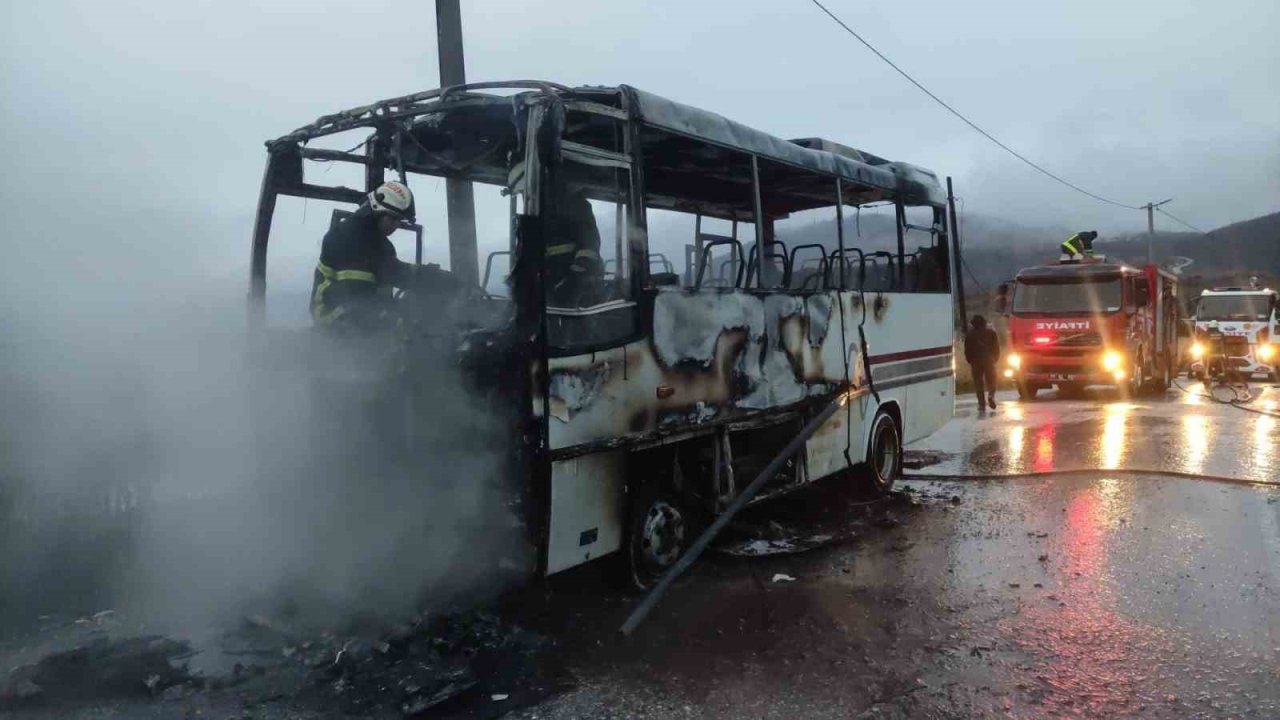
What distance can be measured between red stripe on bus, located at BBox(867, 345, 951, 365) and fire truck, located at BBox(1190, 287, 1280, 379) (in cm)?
1505

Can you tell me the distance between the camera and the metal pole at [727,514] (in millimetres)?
5066

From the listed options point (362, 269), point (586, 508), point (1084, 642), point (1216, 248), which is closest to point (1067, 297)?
point (1084, 642)

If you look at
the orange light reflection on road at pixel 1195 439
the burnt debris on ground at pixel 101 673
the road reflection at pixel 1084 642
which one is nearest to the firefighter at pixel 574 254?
the burnt debris on ground at pixel 101 673

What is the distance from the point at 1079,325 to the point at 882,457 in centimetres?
1073

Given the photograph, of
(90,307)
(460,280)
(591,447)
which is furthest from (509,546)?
(90,307)

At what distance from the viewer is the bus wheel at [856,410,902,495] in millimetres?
8391

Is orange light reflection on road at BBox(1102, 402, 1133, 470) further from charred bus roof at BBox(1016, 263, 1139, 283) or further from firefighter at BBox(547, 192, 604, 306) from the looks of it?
firefighter at BBox(547, 192, 604, 306)

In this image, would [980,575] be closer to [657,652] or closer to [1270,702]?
[1270,702]

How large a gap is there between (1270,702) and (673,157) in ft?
14.2

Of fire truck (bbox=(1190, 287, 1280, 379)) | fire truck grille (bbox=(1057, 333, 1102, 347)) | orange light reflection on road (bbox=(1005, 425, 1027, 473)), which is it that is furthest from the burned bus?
fire truck (bbox=(1190, 287, 1280, 379))

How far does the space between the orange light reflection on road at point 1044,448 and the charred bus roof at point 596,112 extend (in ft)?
14.2

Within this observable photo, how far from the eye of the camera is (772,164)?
263 inches

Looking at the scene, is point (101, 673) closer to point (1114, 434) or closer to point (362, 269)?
point (362, 269)

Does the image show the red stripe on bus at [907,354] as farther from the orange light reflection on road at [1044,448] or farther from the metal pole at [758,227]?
the metal pole at [758,227]
